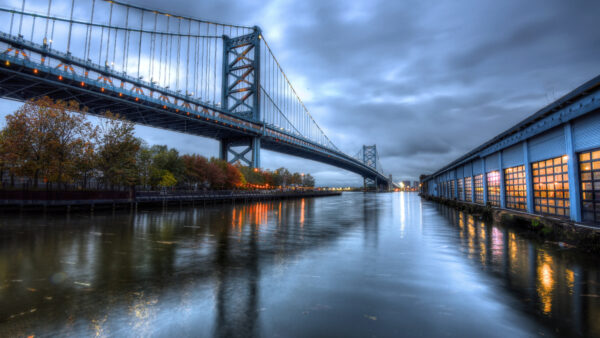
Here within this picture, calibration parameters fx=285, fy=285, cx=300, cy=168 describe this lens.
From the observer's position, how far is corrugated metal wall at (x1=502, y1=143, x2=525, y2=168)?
20.5 meters

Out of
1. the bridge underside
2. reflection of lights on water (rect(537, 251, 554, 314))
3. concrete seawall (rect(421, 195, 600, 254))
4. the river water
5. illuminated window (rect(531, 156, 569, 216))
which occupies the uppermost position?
the bridge underside

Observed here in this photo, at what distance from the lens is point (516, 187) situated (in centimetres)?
2153

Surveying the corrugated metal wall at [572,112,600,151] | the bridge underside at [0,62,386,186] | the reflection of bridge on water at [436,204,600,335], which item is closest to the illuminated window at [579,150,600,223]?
the corrugated metal wall at [572,112,600,151]

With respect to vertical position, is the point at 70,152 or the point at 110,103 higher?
the point at 110,103

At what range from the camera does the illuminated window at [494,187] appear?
25811mm

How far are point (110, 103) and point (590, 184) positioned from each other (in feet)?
215

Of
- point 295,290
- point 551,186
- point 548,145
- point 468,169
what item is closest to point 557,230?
point 551,186

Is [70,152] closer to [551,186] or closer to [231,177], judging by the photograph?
[231,177]

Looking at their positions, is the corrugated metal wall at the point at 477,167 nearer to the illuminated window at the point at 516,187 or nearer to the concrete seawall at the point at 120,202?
the illuminated window at the point at 516,187

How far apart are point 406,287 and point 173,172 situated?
4980 centimetres

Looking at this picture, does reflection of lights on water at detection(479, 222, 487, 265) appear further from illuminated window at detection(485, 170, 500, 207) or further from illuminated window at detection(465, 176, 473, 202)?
illuminated window at detection(465, 176, 473, 202)

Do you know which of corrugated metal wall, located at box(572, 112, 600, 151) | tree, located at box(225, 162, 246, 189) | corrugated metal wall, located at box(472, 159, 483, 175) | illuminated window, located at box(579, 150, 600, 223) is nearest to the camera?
corrugated metal wall, located at box(572, 112, 600, 151)

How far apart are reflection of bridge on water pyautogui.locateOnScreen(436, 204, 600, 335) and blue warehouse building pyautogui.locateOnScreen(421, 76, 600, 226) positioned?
3659 millimetres

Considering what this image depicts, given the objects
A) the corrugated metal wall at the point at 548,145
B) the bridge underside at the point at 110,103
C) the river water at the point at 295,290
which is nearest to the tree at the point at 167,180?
the bridge underside at the point at 110,103
